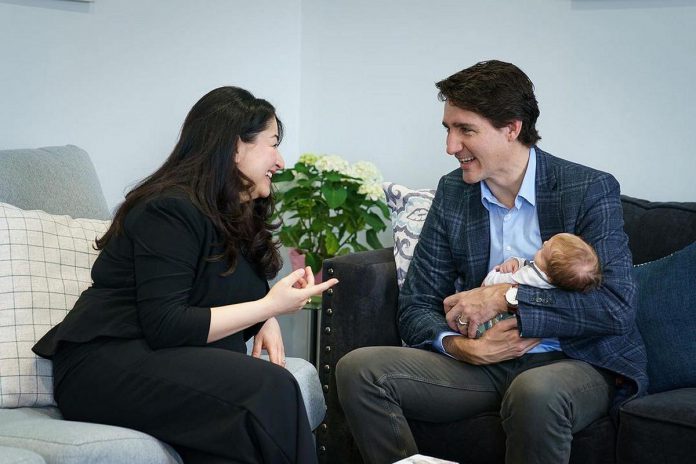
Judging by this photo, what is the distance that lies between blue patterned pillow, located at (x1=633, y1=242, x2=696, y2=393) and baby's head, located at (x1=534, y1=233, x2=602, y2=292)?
264 mm

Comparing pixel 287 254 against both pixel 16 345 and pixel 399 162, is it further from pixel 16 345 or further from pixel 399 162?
pixel 16 345

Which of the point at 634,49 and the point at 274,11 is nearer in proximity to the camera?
the point at 634,49

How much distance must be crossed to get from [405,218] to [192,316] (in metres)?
0.95

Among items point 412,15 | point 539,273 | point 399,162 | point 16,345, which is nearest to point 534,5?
point 412,15

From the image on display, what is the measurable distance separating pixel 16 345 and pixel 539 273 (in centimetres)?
123

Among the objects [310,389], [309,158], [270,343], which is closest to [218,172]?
[270,343]

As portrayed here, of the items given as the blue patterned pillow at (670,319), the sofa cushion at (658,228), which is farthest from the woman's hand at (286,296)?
the sofa cushion at (658,228)

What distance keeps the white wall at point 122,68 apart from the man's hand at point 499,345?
143 cm

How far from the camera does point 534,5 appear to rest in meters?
3.21

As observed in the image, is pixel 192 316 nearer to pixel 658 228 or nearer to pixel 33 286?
pixel 33 286

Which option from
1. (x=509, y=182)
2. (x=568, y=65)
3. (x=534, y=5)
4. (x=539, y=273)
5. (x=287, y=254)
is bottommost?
(x=287, y=254)

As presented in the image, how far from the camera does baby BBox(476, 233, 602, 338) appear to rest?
2.21 m

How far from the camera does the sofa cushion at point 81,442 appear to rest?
1763 mm

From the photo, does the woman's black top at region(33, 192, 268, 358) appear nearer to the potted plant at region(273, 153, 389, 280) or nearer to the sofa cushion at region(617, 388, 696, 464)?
the sofa cushion at region(617, 388, 696, 464)
